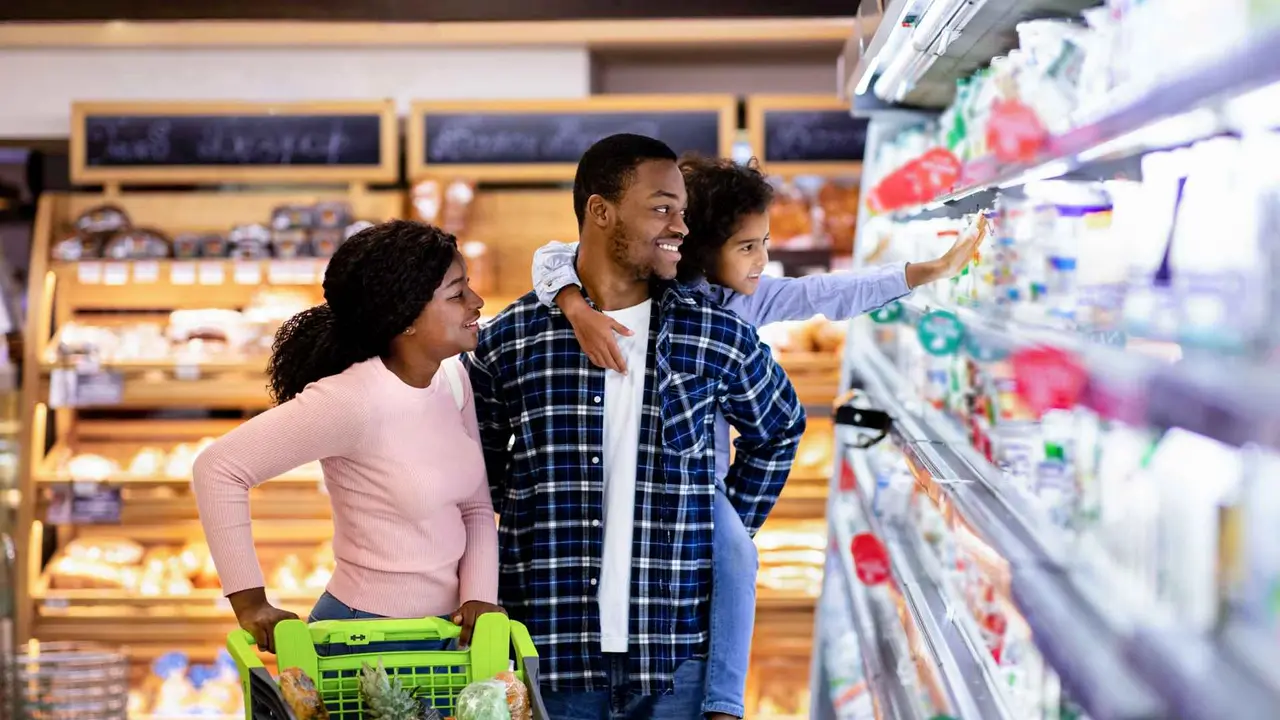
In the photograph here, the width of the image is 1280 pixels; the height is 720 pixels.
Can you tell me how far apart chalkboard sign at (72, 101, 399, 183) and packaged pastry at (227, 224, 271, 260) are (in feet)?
0.80

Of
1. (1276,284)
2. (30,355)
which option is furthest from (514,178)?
(1276,284)

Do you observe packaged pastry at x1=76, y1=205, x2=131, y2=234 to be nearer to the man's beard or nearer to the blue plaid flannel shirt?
the blue plaid flannel shirt

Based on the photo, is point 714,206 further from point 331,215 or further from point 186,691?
point 186,691

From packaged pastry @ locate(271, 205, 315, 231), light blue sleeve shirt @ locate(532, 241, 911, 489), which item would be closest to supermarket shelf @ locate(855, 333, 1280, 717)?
light blue sleeve shirt @ locate(532, 241, 911, 489)

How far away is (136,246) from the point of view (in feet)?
16.9

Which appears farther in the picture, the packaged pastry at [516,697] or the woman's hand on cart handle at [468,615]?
the woman's hand on cart handle at [468,615]

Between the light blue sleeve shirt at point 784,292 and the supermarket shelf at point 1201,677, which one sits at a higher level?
the light blue sleeve shirt at point 784,292

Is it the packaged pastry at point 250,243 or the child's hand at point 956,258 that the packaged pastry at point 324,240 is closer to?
the packaged pastry at point 250,243

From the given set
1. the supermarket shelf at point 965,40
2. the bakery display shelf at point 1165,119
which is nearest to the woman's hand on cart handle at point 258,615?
the bakery display shelf at point 1165,119

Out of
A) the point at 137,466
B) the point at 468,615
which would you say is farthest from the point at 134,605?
the point at 468,615

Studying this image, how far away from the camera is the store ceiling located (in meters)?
6.30

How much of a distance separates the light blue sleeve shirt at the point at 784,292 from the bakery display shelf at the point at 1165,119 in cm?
68

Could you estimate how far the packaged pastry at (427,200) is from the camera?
16.9ft

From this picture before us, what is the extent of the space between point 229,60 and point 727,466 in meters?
3.91
